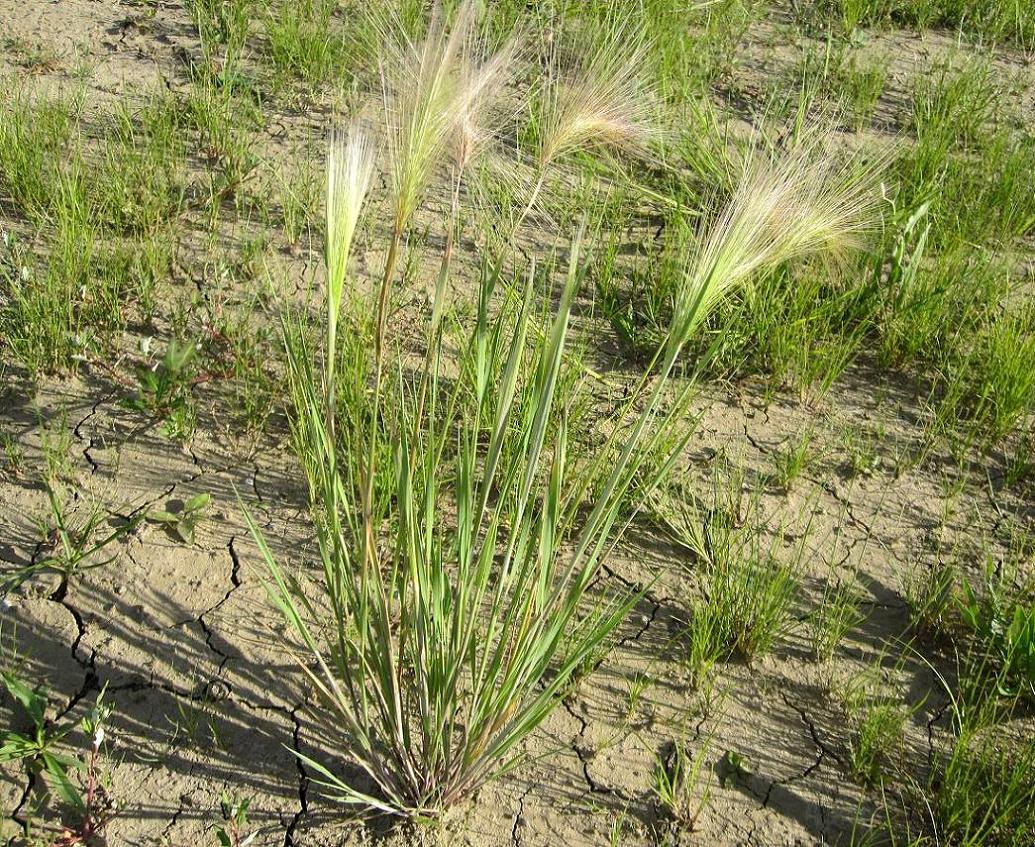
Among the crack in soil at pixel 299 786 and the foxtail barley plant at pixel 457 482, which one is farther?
the crack in soil at pixel 299 786

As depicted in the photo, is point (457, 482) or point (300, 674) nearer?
point (457, 482)

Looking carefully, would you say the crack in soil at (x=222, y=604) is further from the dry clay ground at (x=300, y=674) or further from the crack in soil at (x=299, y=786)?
the crack in soil at (x=299, y=786)

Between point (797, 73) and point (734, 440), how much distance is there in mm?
2162

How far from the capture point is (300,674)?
2.13 metres

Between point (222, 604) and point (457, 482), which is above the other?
point (457, 482)

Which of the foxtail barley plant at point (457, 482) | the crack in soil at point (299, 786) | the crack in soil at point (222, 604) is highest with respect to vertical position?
the foxtail barley plant at point (457, 482)

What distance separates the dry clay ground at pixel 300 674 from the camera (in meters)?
1.94

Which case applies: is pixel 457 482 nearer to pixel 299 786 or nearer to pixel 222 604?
pixel 299 786

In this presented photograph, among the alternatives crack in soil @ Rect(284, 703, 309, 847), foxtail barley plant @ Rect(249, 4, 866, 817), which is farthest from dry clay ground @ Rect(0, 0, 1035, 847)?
foxtail barley plant @ Rect(249, 4, 866, 817)

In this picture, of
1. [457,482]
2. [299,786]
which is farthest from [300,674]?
[457,482]

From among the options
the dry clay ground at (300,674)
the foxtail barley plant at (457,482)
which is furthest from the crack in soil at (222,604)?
the foxtail barley plant at (457,482)

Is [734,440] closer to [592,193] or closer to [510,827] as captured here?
[592,193]

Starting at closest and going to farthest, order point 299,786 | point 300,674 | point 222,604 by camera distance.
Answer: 1. point 299,786
2. point 300,674
3. point 222,604

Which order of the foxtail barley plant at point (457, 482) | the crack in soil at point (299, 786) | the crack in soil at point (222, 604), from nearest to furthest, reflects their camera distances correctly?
the foxtail barley plant at point (457, 482), the crack in soil at point (299, 786), the crack in soil at point (222, 604)
